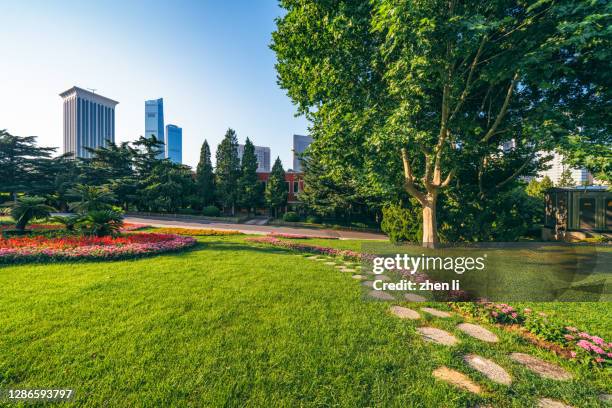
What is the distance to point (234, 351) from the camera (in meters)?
2.68

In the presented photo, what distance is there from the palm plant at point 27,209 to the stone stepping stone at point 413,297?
511 inches

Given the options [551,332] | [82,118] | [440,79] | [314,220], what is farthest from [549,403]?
[82,118]

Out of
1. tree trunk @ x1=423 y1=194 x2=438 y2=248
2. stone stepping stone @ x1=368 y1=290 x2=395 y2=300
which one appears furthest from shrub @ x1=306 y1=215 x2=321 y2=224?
stone stepping stone @ x1=368 y1=290 x2=395 y2=300

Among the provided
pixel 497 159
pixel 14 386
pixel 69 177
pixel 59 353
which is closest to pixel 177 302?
pixel 59 353

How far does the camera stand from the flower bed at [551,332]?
2732 mm

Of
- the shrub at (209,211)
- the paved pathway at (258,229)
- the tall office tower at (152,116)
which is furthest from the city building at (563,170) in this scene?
the tall office tower at (152,116)

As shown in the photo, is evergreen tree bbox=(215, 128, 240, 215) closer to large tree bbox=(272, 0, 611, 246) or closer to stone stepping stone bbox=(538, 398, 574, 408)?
large tree bbox=(272, 0, 611, 246)

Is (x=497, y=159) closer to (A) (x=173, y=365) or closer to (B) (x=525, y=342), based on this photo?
(B) (x=525, y=342)

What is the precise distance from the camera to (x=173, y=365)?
2416 millimetres

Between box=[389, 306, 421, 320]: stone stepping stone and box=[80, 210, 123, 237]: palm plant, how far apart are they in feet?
35.3

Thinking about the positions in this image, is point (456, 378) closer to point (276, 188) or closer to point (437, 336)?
point (437, 336)

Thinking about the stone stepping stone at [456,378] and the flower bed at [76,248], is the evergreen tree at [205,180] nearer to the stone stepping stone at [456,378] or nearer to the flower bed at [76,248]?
the flower bed at [76,248]

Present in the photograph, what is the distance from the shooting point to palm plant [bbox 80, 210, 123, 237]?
30.2 feet

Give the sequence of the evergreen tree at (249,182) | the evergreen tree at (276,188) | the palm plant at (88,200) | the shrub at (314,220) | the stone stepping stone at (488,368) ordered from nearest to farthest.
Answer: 1. the stone stepping stone at (488,368)
2. the palm plant at (88,200)
3. the shrub at (314,220)
4. the evergreen tree at (276,188)
5. the evergreen tree at (249,182)
